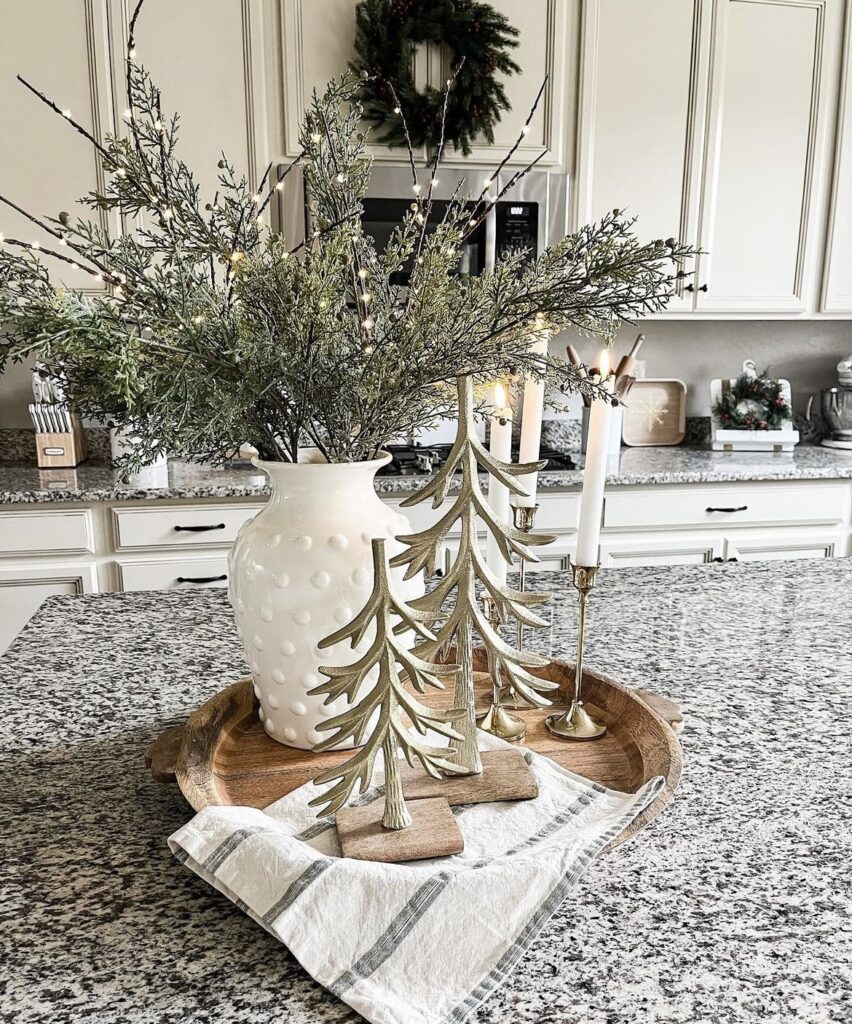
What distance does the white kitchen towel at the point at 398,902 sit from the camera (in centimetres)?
55

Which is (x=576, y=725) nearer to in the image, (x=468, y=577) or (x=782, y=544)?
(x=468, y=577)

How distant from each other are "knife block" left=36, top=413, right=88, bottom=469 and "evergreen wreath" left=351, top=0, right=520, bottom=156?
1377 millimetres

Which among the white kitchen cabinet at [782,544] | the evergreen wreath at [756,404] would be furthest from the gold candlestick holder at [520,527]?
the evergreen wreath at [756,404]

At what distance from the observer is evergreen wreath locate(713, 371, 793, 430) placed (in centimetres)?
328

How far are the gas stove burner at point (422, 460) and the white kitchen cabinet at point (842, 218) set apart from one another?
1.17 m

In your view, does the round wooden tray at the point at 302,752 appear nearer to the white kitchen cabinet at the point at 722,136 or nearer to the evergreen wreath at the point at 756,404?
the white kitchen cabinet at the point at 722,136

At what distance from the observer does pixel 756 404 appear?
3.29 metres

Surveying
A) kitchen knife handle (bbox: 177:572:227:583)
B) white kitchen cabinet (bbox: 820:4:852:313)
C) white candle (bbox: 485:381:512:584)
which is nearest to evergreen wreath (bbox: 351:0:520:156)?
white kitchen cabinet (bbox: 820:4:852:313)

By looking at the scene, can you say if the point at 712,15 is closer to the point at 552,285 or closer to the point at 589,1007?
the point at 552,285

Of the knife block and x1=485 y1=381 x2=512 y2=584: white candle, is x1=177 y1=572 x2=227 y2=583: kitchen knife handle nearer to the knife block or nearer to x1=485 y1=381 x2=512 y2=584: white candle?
the knife block

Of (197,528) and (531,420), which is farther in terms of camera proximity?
(197,528)

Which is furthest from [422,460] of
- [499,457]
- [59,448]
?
[499,457]

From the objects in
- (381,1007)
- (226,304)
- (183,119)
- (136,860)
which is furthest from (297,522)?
(183,119)

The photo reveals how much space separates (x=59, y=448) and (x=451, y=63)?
176 centimetres
